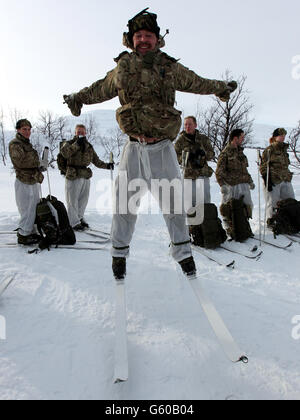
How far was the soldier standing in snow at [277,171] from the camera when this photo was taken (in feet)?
19.8

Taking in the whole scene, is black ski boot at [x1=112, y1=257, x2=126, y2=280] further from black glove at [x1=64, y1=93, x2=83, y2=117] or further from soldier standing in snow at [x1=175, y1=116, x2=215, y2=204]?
soldier standing in snow at [x1=175, y1=116, x2=215, y2=204]

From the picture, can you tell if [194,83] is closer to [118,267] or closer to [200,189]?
[118,267]

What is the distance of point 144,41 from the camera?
231 cm

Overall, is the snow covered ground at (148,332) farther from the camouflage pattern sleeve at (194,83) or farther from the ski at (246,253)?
the camouflage pattern sleeve at (194,83)

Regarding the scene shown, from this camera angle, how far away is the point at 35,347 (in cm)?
208

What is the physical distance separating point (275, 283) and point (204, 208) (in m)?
2.11

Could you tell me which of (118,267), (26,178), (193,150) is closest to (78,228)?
(26,178)

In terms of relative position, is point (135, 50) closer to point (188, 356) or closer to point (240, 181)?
point (188, 356)

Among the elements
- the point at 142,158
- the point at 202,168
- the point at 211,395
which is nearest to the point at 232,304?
the point at 211,395

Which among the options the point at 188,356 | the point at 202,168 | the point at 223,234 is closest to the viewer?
the point at 188,356

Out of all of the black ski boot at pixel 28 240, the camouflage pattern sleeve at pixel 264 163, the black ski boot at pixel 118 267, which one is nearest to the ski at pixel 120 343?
the black ski boot at pixel 118 267

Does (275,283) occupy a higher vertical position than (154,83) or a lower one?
lower

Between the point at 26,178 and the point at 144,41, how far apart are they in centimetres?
383

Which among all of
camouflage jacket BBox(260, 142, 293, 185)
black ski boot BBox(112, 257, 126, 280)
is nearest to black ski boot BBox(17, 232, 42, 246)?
black ski boot BBox(112, 257, 126, 280)
